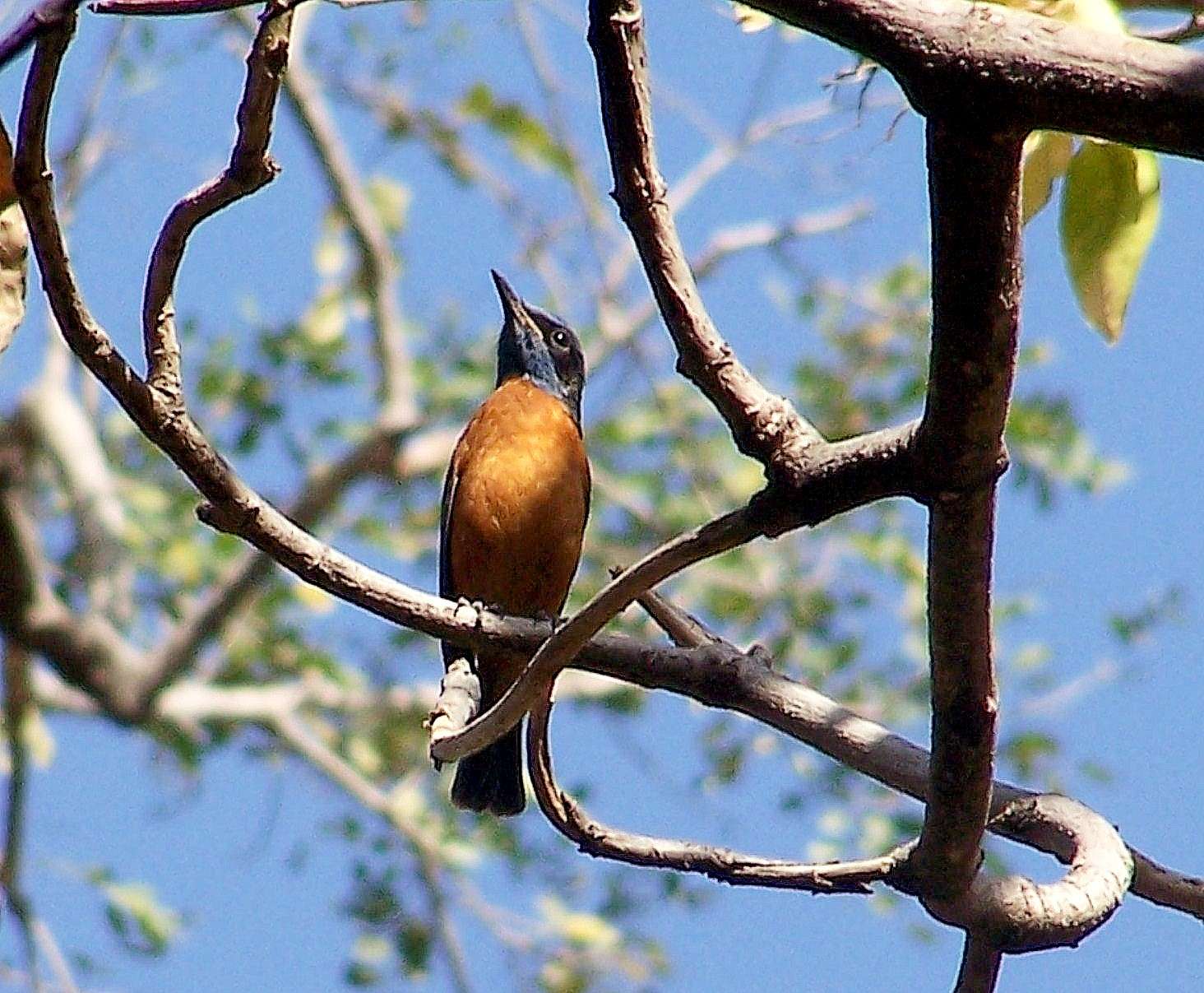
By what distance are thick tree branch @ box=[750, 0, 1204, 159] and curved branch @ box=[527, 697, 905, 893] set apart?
31.4 inches

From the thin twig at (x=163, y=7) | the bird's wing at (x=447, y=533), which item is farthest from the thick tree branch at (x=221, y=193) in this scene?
the bird's wing at (x=447, y=533)

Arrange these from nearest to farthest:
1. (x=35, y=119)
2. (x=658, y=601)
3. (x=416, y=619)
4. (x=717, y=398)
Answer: (x=35, y=119)
(x=717, y=398)
(x=416, y=619)
(x=658, y=601)

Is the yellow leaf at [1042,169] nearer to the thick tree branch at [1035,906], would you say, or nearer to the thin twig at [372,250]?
the thick tree branch at [1035,906]

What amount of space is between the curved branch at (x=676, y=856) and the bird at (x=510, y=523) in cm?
Result: 284

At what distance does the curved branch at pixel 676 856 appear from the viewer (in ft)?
6.07

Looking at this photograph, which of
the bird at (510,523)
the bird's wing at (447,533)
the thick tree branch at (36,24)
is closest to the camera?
the thick tree branch at (36,24)

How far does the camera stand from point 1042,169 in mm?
1979

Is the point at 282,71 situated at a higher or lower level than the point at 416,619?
higher

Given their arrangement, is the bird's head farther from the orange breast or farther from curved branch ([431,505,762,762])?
curved branch ([431,505,762,762])

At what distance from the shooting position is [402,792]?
392 inches

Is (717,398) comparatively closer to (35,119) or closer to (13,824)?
(35,119)

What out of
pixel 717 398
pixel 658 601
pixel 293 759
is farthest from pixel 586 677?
pixel 717 398

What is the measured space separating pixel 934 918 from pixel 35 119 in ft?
3.91

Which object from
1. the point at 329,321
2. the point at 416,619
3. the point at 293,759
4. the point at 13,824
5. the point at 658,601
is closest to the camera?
the point at 416,619
